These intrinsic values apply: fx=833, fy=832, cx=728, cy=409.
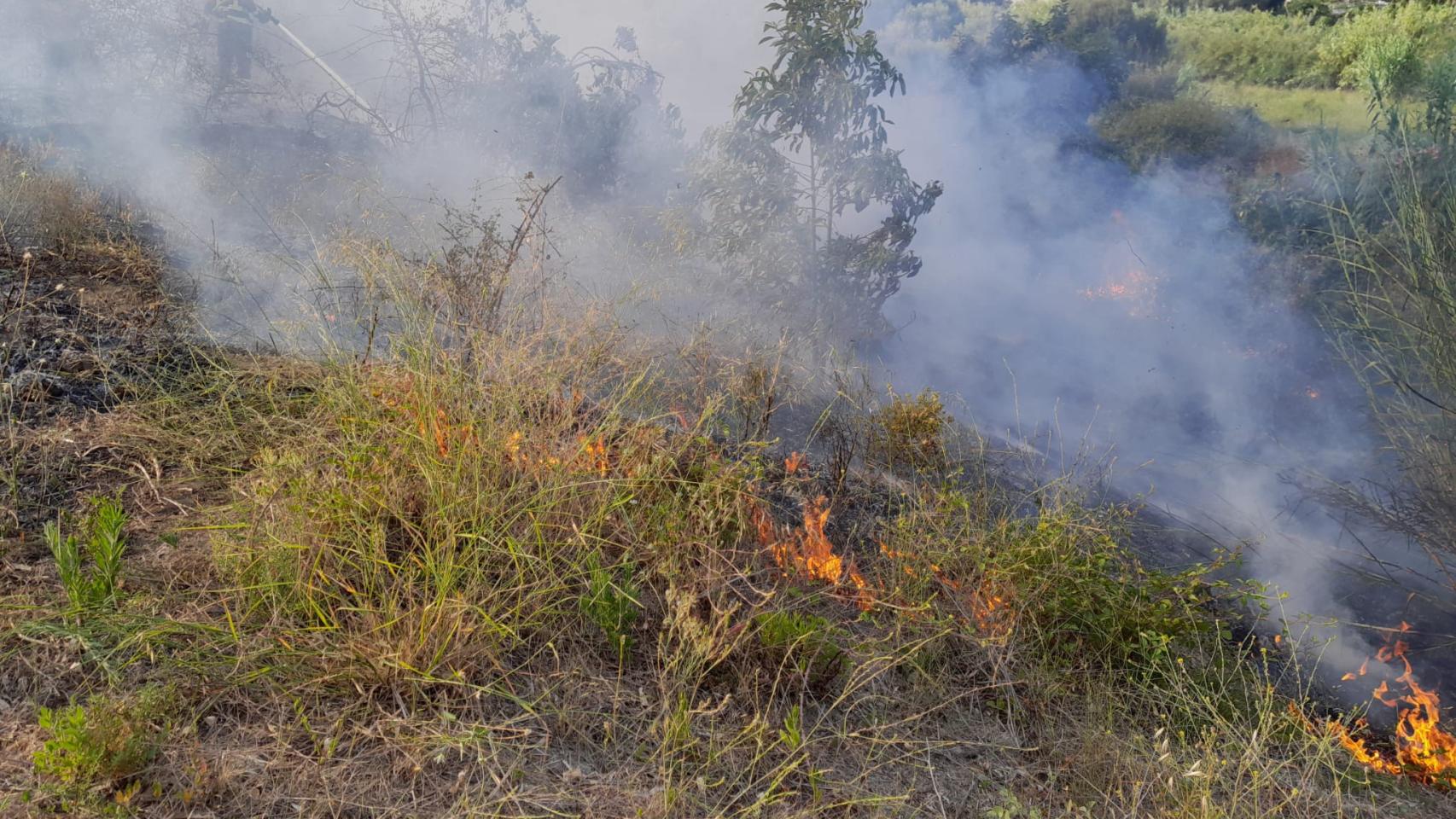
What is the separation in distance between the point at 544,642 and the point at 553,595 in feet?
0.50

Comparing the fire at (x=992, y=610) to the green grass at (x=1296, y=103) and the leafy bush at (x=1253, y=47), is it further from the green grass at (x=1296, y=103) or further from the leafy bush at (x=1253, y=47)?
the leafy bush at (x=1253, y=47)

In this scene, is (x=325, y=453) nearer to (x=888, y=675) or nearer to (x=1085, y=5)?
(x=888, y=675)

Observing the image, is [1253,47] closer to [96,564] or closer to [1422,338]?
[1422,338]

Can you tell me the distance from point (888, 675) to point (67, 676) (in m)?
2.09

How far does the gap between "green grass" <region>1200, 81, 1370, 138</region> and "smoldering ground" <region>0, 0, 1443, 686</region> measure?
8.53 ft

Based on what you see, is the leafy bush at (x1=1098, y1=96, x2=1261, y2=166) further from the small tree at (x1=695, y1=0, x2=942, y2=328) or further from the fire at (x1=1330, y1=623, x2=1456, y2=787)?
the fire at (x1=1330, y1=623, x2=1456, y2=787)

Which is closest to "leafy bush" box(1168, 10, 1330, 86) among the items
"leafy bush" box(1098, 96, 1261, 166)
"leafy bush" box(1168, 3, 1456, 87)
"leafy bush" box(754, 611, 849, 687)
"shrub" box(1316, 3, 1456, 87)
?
"leafy bush" box(1168, 3, 1456, 87)

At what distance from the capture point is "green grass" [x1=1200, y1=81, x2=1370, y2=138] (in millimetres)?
11112

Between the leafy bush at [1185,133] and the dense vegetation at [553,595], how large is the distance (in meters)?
6.98

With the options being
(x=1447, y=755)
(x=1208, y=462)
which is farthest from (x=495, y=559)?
(x=1208, y=462)

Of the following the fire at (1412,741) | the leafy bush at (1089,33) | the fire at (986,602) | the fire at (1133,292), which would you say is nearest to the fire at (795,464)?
the fire at (986,602)

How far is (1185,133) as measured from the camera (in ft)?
35.0

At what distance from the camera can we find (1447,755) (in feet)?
9.77

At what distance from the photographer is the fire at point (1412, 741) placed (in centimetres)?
286
